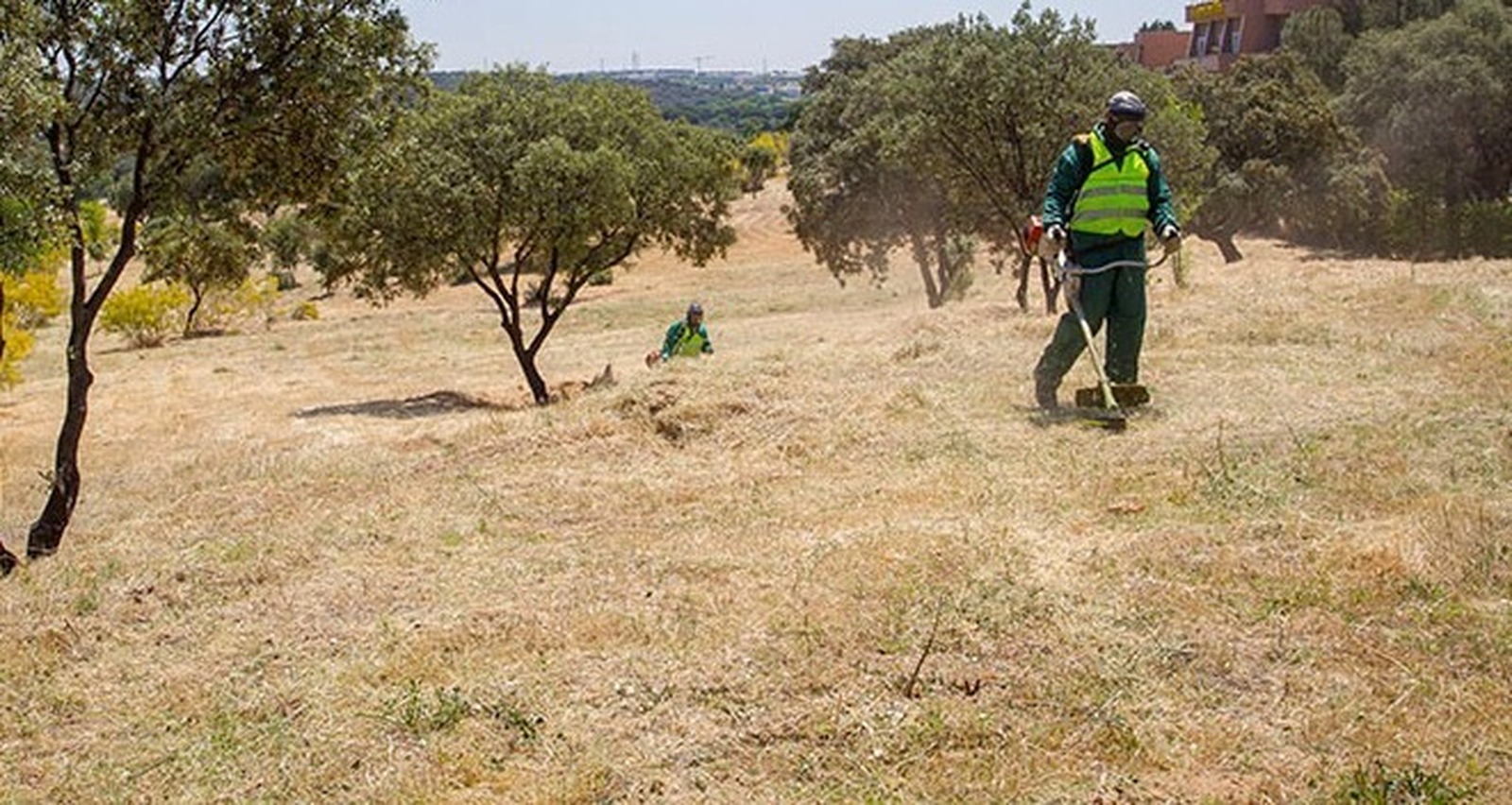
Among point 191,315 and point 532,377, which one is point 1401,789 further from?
point 191,315

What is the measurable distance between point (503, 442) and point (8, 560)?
314cm

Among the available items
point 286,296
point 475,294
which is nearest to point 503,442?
point 475,294

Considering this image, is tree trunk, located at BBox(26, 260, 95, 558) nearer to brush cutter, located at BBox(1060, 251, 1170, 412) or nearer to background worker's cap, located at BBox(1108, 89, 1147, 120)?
brush cutter, located at BBox(1060, 251, 1170, 412)

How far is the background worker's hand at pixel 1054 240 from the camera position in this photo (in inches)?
333

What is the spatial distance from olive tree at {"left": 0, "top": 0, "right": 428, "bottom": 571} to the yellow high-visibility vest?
16.7 ft

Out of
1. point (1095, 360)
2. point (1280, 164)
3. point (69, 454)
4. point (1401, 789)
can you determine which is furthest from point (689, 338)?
point (1280, 164)

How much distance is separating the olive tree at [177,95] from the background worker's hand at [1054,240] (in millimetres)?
4925

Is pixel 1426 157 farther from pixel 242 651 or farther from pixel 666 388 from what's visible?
pixel 242 651

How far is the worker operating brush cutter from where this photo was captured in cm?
853

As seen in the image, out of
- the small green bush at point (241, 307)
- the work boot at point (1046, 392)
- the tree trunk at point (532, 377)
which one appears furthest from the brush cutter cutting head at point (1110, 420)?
the small green bush at point (241, 307)

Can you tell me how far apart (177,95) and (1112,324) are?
6666mm

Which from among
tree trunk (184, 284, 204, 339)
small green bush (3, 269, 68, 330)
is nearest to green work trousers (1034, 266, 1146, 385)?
small green bush (3, 269, 68, 330)

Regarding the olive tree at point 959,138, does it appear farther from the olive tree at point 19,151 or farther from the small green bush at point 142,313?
the small green bush at point 142,313

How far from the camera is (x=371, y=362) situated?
94.1 ft
